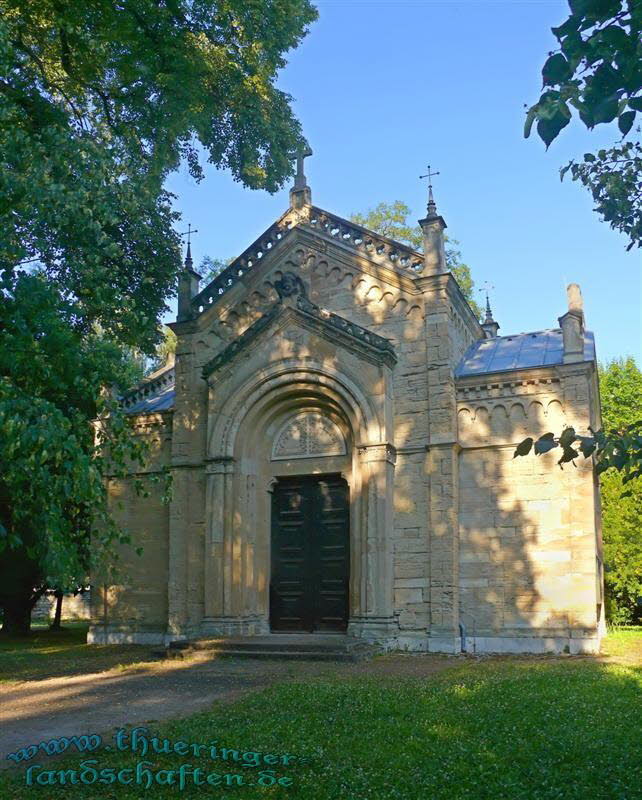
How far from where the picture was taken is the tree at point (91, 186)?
6750 millimetres

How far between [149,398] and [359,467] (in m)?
7.76

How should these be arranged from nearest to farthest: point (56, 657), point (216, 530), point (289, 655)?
point (289, 655)
point (56, 657)
point (216, 530)

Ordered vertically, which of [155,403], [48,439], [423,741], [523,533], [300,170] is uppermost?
[300,170]

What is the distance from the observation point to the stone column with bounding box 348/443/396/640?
15359 mm

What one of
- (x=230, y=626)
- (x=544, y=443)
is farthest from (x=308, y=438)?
(x=544, y=443)

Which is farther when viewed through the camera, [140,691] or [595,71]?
[140,691]

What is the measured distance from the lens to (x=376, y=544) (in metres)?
15.6

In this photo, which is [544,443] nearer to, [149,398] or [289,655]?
[289,655]

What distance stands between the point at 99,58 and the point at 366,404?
800 cm

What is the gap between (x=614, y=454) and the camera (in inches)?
162

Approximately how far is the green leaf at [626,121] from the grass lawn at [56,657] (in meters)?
12.5

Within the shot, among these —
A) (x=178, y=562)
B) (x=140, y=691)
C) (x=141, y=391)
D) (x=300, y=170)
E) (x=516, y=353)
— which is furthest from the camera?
(x=141, y=391)

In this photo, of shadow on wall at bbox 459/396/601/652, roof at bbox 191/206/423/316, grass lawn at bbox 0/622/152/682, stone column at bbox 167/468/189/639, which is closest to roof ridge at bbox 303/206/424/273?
roof at bbox 191/206/423/316

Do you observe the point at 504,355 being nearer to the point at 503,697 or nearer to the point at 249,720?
the point at 503,697
